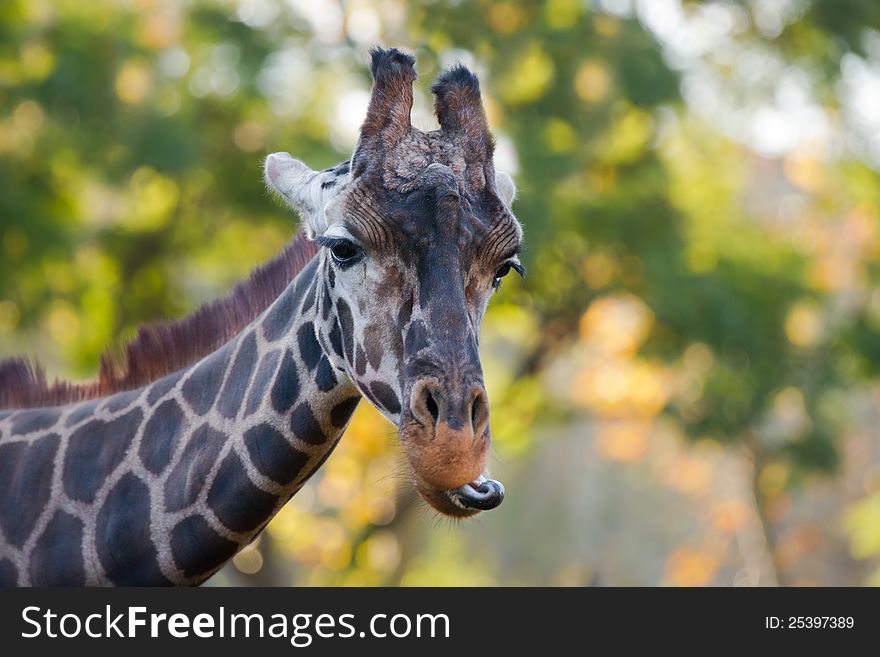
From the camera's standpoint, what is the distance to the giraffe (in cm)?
418

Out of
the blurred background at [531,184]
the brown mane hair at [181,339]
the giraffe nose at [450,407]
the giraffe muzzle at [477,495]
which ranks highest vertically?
the blurred background at [531,184]

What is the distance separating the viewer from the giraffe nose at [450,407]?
13.1ft

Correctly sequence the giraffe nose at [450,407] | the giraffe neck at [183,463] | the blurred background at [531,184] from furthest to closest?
the blurred background at [531,184] → the giraffe neck at [183,463] → the giraffe nose at [450,407]

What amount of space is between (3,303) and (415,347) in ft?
46.8

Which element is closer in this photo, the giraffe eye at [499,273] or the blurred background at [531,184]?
the giraffe eye at [499,273]

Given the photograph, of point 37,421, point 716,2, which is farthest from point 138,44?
point 37,421

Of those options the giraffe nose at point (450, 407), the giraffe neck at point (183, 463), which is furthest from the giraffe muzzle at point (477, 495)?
the giraffe neck at point (183, 463)

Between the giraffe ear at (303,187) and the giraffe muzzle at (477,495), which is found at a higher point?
the giraffe ear at (303,187)

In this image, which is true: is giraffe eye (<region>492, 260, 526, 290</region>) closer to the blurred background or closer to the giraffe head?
the giraffe head

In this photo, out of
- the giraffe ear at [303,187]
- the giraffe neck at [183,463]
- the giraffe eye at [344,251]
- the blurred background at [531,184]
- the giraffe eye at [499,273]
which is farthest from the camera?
the blurred background at [531,184]

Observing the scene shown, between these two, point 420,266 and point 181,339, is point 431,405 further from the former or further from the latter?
point 181,339

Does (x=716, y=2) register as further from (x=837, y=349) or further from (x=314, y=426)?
(x=314, y=426)

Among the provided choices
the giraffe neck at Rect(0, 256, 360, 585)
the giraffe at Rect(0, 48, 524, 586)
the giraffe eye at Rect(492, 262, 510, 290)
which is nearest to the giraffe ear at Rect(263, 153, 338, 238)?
the giraffe at Rect(0, 48, 524, 586)

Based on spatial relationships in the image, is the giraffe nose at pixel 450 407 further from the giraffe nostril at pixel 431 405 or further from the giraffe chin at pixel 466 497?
the giraffe chin at pixel 466 497
